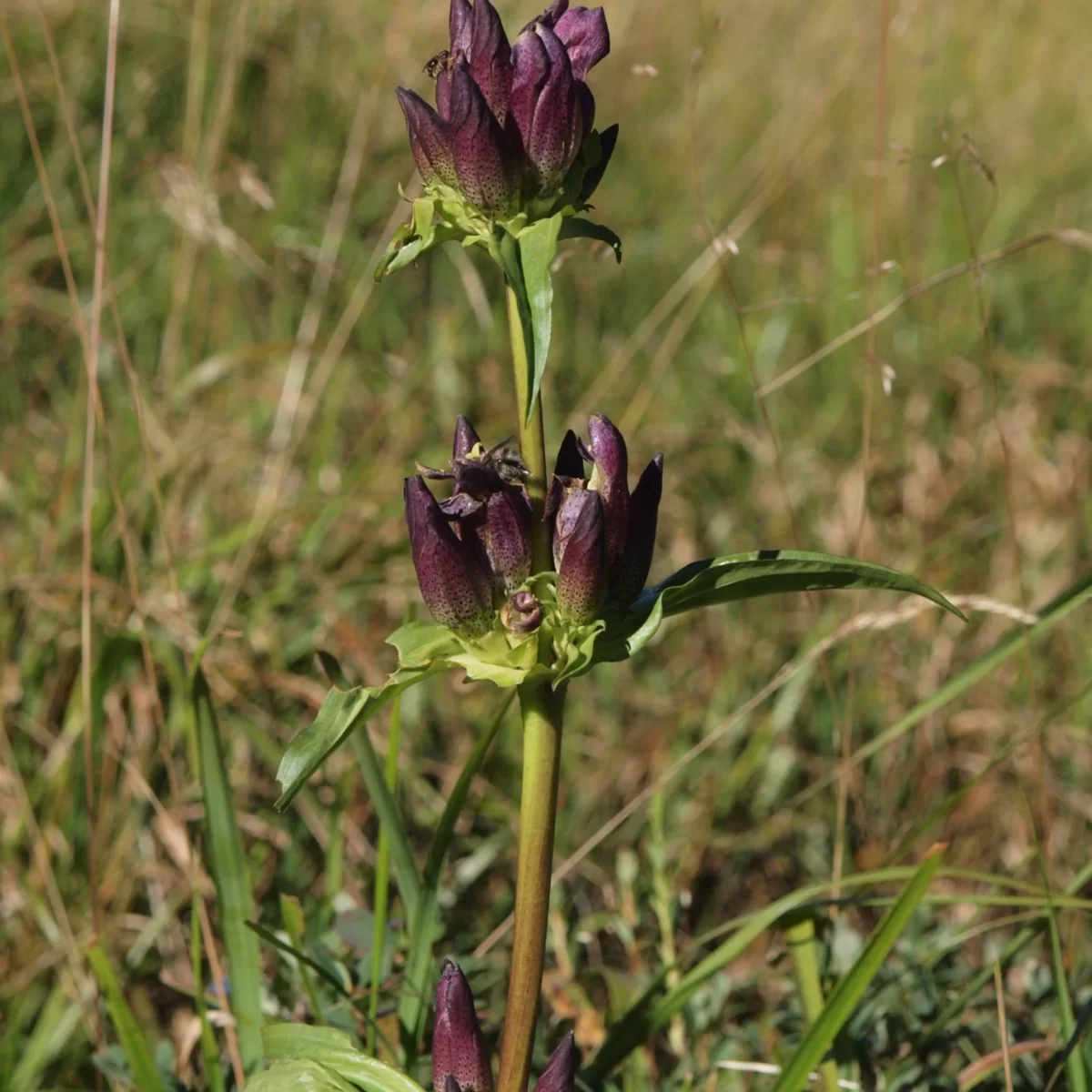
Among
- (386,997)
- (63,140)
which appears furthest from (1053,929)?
(63,140)

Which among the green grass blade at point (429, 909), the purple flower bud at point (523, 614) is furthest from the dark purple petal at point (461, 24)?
the green grass blade at point (429, 909)

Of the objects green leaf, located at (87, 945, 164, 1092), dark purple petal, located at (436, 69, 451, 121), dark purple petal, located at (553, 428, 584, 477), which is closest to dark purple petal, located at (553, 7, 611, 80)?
dark purple petal, located at (436, 69, 451, 121)

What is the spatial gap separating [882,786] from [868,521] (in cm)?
88

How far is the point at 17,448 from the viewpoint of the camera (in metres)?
3.16

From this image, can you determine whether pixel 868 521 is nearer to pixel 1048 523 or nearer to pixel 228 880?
pixel 1048 523

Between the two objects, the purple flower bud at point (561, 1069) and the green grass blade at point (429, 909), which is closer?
the purple flower bud at point (561, 1069)

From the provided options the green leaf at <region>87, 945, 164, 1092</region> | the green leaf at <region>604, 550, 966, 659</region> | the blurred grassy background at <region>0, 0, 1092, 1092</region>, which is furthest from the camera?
the blurred grassy background at <region>0, 0, 1092, 1092</region>

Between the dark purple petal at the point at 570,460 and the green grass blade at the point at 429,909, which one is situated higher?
the dark purple petal at the point at 570,460

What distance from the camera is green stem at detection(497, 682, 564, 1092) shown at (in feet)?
4.03

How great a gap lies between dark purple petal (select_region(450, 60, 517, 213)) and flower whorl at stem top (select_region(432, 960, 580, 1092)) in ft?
2.41

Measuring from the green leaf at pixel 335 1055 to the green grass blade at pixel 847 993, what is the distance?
0.45 metres

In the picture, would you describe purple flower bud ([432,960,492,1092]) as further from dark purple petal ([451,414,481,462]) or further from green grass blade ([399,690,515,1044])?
dark purple petal ([451,414,481,462])

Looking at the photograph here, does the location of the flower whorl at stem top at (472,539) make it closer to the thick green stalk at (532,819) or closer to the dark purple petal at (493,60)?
the thick green stalk at (532,819)

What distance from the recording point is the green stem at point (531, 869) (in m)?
1.23
